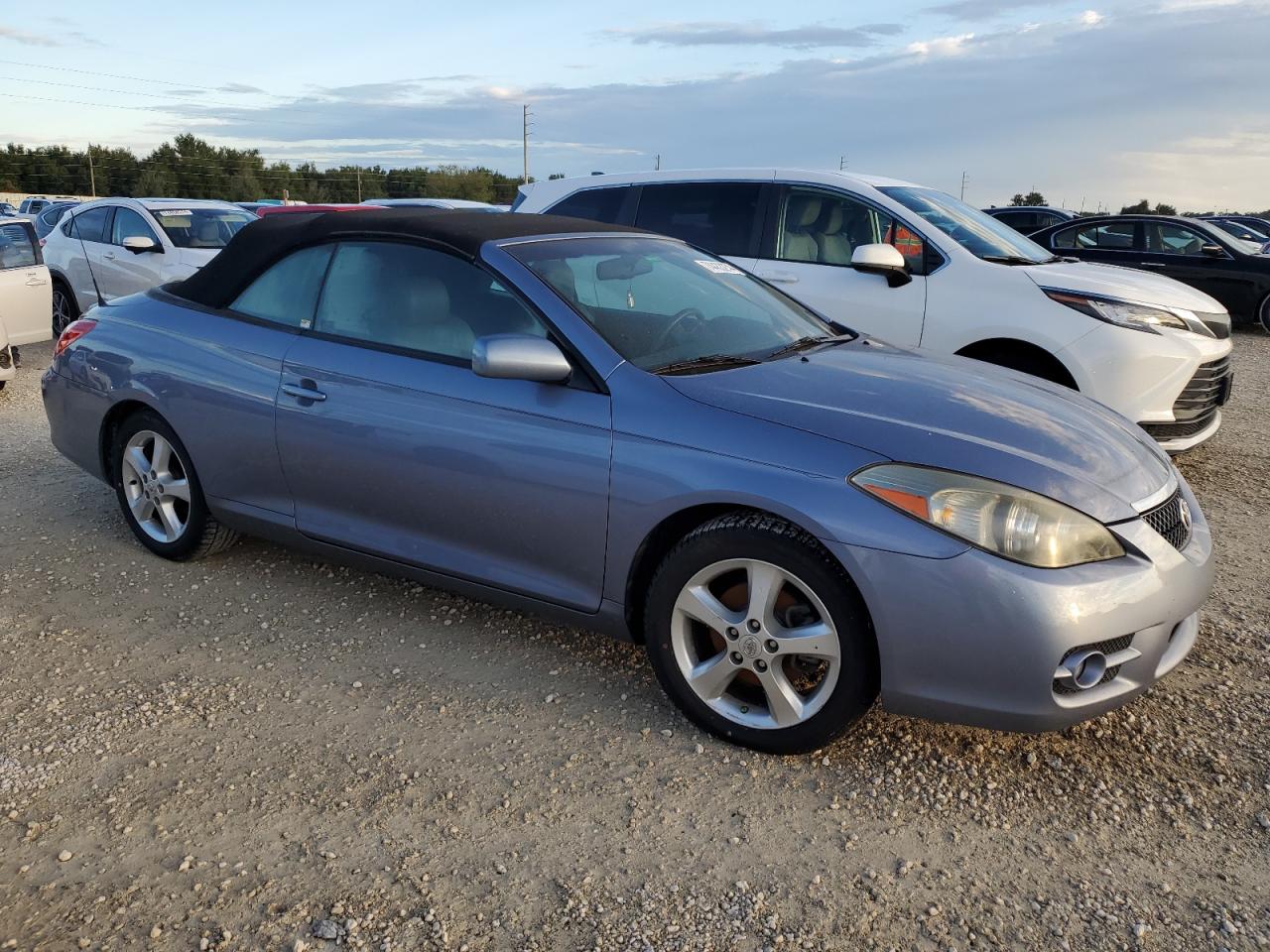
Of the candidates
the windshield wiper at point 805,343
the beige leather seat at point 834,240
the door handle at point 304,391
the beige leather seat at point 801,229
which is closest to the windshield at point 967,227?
the beige leather seat at point 834,240

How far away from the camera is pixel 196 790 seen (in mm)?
2900

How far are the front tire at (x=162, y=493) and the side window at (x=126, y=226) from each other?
716cm

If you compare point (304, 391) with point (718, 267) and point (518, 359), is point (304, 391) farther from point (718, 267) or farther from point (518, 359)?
point (718, 267)

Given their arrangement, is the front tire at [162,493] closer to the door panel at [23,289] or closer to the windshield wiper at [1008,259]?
the windshield wiper at [1008,259]

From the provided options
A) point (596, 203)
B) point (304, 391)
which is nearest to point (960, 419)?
point (304, 391)

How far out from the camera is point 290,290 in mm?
4152

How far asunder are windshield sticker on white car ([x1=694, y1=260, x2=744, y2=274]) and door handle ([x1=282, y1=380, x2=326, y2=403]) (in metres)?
1.62

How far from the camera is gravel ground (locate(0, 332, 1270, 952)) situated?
7.89 feet

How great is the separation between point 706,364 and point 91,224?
33.6 feet

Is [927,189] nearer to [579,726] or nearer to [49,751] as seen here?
[579,726]

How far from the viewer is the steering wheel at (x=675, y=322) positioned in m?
3.56

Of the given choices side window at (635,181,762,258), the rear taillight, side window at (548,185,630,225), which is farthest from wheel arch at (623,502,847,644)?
side window at (548,185,630,225)

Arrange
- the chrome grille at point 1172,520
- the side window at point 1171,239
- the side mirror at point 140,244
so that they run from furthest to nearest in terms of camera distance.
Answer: the side window at point 1171,239, the side mirror at point 140,244, the chrome grille at point 1172,520

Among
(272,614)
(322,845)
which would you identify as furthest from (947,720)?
(272,614)
